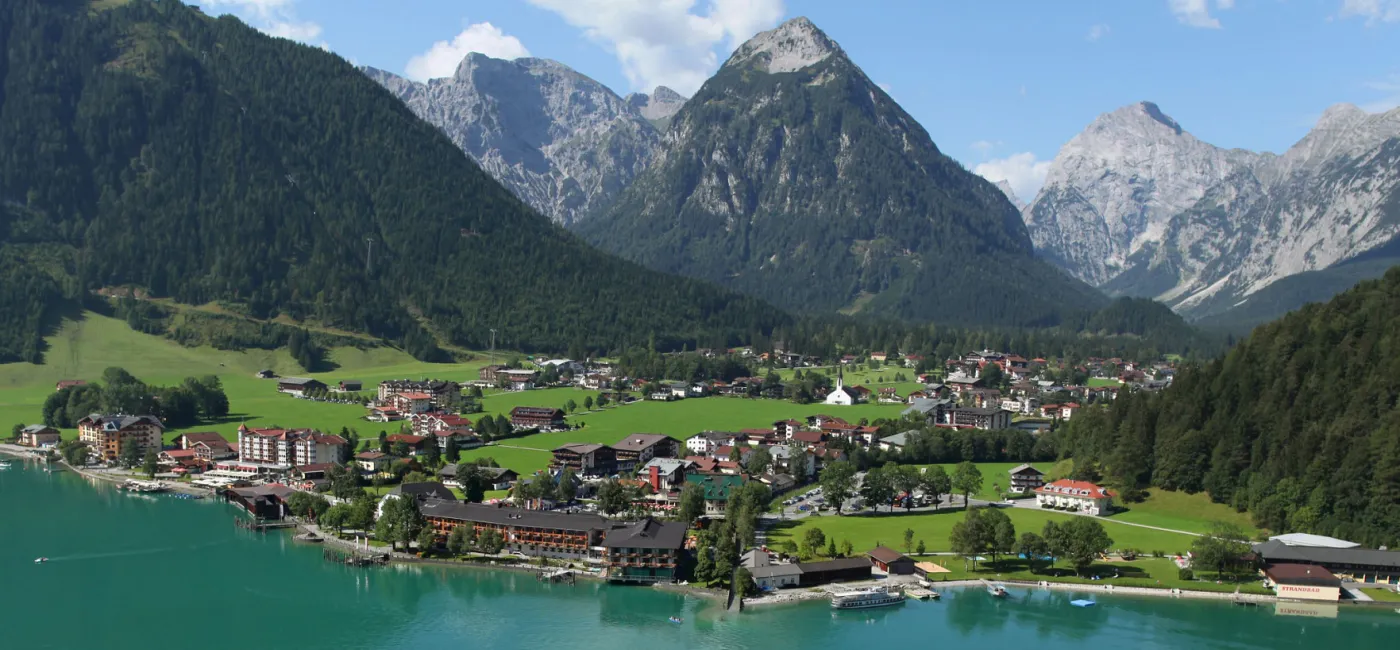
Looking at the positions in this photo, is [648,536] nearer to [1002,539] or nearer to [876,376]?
[1002,539]

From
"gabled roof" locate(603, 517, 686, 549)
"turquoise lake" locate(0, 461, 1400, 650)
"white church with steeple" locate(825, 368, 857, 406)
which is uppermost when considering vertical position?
"white church with steeple" locate(825, 368, 857, 406)

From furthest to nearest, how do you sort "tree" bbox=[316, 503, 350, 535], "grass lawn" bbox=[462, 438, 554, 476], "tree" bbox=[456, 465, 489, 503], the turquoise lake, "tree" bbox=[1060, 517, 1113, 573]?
"grass lawn" bbox=[462, 438, 554, 476] < "tree" bbox=[456, 465, 489, 503] < "tree" bbox=[316, 503, 350, 535] < "tree" bbox=[1060, 517, 1113, 573] < the turquoise lake

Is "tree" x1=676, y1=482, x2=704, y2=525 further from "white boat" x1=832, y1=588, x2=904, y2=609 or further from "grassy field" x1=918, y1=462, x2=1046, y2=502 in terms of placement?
"grassy field" x1=918, y1=462, x2=1046, y2=502

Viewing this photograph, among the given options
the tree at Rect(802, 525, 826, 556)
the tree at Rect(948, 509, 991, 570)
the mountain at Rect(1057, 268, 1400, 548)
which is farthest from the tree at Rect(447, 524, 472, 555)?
the mountain at Rect(1057, 268, 1400, 548)

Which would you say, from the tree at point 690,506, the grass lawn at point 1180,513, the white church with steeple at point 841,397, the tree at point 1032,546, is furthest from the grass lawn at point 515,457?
the white church with steeple at point 841,397

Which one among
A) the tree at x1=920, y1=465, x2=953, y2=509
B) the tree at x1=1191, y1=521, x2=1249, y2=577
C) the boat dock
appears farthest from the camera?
the tree at x1=920, y1=465, x2=953, y2=509

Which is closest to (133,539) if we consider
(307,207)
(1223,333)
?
(307,207)

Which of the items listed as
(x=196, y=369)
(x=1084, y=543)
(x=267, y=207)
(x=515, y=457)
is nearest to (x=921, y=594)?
(x=1084, y=543)
